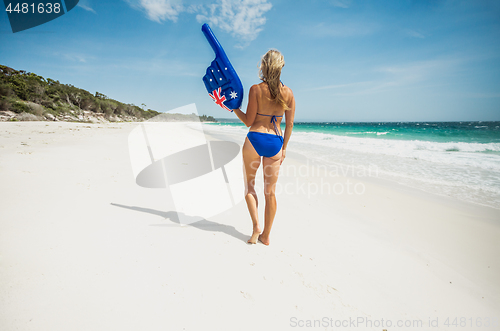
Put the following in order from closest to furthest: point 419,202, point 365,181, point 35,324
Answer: point 35,324, point 419,202, point 365,181

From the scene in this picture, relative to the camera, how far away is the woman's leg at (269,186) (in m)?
2.39

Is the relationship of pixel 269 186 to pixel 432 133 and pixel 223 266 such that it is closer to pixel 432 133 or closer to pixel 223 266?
pixel 223 266

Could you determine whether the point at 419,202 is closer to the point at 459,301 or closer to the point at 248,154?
the point at 459,301

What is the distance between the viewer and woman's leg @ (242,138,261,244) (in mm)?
2389

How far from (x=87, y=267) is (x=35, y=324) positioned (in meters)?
0.49

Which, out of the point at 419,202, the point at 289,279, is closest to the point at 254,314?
the point at 289,279

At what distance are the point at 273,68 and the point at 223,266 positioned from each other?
2.10 m

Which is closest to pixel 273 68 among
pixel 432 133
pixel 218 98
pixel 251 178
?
pixel 218 98

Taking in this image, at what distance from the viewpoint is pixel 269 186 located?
244 centimetres

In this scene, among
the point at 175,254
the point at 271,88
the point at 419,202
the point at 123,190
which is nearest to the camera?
the point at 175,254

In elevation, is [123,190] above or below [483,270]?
above

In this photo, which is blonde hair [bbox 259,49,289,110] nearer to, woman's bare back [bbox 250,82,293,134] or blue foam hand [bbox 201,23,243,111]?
woman's bare back [bbox 250,82,293,134]

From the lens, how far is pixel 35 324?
1.20 m

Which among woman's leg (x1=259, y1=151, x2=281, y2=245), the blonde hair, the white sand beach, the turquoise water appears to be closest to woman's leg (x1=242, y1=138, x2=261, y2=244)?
woman's leg (x1=259, y1=151, x2=281, y2=245)
